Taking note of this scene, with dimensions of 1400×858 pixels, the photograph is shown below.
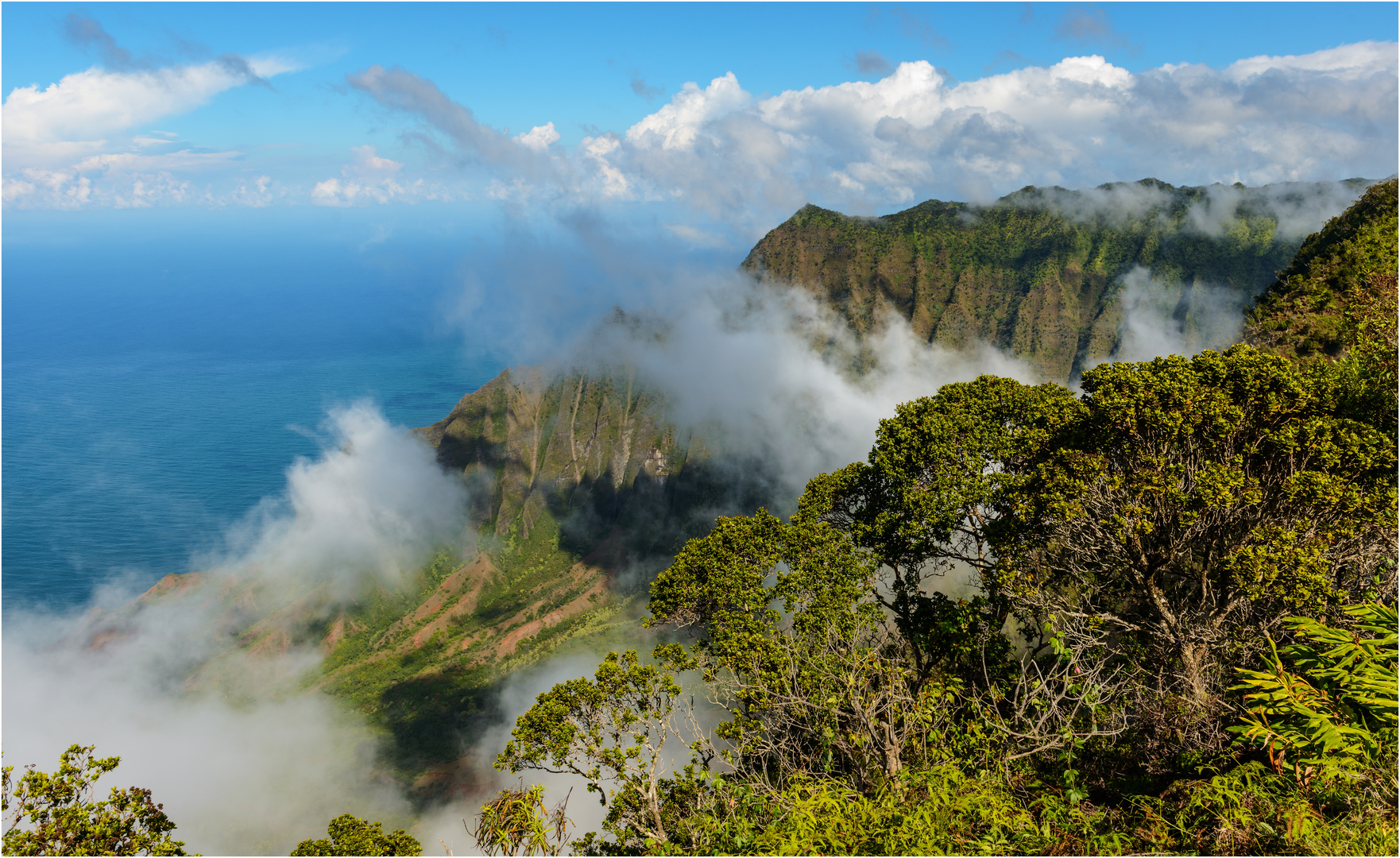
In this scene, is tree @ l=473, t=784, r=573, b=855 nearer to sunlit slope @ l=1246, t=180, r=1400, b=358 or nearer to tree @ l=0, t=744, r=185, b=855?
tree @ l=0, t=744, r=185, b=855

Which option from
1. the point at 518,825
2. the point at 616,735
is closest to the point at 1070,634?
the point at 616,735

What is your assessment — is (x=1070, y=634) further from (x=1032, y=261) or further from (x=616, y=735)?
(x=1032, y=261)

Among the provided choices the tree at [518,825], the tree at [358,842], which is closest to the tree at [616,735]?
the tree at [518,825]

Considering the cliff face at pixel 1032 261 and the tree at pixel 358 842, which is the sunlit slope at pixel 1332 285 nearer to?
the tree at pixel 358 842

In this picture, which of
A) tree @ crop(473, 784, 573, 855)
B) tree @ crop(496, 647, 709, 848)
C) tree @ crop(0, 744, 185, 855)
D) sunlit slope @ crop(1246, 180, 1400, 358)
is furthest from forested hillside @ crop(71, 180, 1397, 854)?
tree @ crop(0, 744, 185, 855)

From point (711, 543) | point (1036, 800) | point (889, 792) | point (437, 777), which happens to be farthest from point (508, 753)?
point (437, 777)

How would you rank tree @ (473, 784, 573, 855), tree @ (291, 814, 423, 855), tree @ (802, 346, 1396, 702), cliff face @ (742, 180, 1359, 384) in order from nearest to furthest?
tree @ (473, 784, 573, 855)
tree @ (802, 346, 1396, 702)
tree @ (291, 814, 423, 855)
cliff face @ (742, 180, 1359, 384)
